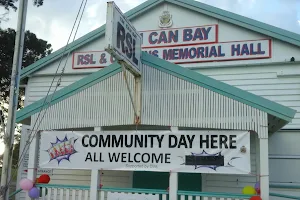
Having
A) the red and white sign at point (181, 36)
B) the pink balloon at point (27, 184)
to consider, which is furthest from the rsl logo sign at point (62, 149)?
the red and white sign at point (181, 36)

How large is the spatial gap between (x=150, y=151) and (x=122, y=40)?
2312 mm

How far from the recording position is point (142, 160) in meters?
7.69

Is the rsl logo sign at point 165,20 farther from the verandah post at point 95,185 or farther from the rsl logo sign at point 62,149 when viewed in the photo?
the verandah post at point 95,185

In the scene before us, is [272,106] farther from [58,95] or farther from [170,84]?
[58,95]

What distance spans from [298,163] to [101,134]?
530cm

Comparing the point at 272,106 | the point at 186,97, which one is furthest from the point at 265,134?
the point at 186,97

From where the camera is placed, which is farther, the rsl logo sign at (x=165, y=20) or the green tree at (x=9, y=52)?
the green tree at (x=9, y=52)

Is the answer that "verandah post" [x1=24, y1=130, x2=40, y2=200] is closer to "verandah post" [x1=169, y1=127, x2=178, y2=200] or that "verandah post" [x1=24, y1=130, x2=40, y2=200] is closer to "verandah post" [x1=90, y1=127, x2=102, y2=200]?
"verandah post" [x1=90, y1=127, x2=102, y2=200]

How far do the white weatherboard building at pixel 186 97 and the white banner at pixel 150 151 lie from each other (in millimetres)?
164

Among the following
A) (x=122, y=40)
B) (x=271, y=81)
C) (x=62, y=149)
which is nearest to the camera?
(x=122, y=40)

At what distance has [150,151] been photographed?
770 centimetres

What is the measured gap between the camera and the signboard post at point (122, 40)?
648 centimetres

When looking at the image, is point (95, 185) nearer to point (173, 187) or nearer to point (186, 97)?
point (173, 187)

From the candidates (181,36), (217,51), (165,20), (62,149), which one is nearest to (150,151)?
(62,149)
